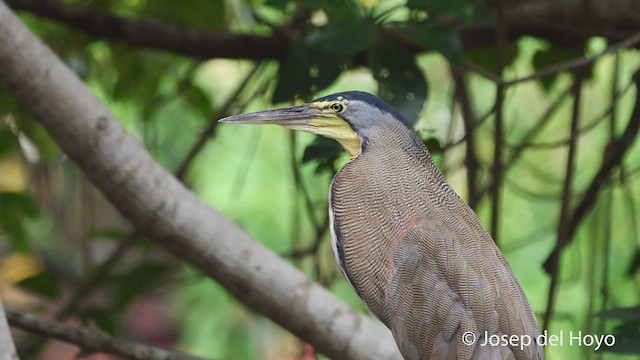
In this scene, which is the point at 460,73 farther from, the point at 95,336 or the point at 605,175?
the point at 95,336

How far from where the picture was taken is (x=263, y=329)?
16.6 feet

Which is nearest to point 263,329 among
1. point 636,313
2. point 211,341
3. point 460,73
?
point 211,341

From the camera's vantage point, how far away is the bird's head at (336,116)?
4.97 ft

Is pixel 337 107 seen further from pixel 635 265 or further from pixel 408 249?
pixel 635 265

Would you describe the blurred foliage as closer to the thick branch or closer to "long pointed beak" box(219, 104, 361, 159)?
the thick branch

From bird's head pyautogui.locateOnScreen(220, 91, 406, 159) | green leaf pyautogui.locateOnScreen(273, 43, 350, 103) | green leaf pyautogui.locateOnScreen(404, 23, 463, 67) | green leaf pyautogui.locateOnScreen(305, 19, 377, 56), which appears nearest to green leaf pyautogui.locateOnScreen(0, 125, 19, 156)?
green leaf pyautogui.locateOnScreen(273, 43, 350, 103)

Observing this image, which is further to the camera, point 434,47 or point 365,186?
point 434,47

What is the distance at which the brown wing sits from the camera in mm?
1489

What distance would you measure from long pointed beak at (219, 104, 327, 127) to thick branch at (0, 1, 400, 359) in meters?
0.56

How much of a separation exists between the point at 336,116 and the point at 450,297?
1.02ft

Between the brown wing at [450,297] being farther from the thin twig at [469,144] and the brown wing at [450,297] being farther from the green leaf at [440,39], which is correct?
the thin twig at [469,144]

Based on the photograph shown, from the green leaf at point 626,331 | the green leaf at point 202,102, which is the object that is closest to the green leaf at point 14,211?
the green leaf at point 202,102

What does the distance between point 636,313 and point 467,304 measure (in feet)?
1.35

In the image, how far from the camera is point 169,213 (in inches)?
80.7
